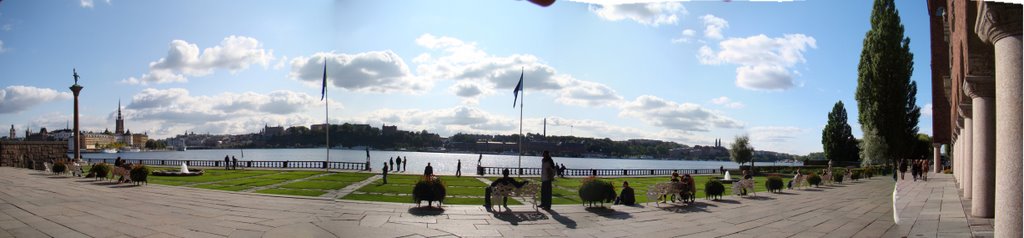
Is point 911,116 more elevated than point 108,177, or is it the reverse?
point 911,116

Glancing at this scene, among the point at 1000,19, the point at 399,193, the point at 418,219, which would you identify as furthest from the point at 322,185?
the point at 1000,19

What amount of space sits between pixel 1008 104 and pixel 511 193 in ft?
20.4

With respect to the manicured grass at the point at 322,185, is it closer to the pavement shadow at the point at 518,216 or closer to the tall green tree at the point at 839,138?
the pavement shadow at the point at 518,216

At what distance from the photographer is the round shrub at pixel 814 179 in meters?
12.2

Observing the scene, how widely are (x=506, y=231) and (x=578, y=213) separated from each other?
73.0 inches

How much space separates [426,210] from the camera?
7.88 meters

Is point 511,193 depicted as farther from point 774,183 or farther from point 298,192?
point 774,183

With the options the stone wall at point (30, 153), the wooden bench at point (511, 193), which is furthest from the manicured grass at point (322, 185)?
the stone wall at point (30, 153)

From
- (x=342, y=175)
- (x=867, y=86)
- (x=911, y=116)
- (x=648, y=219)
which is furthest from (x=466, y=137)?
(x=911, y=116)

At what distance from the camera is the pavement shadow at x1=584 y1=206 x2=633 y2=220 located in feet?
25.4

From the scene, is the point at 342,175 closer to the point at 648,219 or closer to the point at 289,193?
the point at 289,193

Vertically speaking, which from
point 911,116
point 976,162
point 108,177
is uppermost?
point 911,116

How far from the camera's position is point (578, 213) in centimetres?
779

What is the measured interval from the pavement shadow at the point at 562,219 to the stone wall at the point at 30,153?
2215 centimetres
